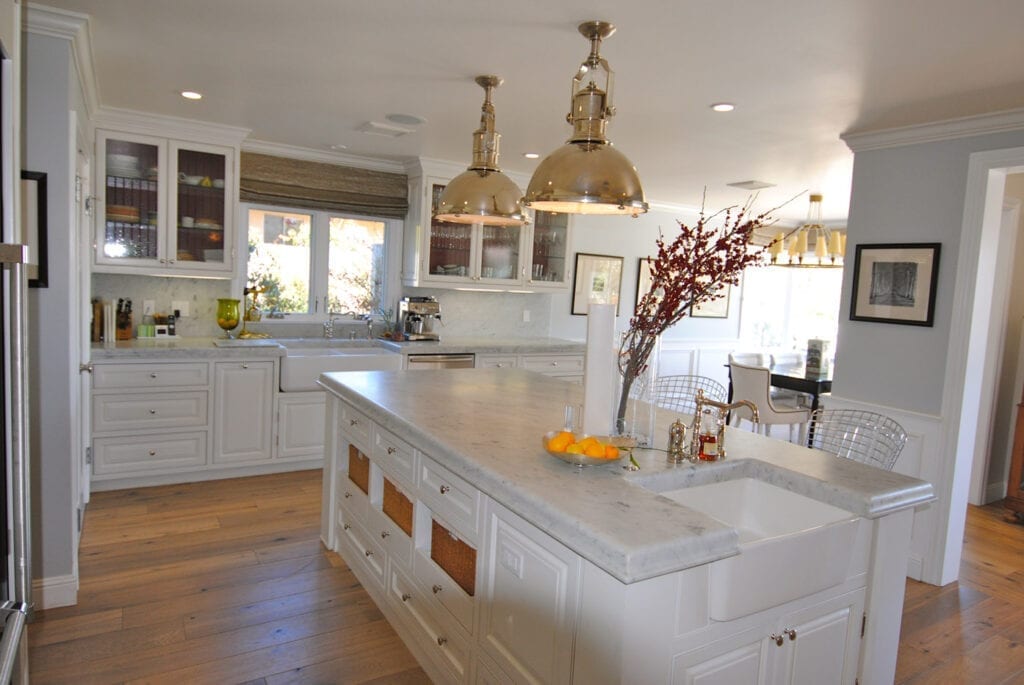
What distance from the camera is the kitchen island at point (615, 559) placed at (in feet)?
4.69

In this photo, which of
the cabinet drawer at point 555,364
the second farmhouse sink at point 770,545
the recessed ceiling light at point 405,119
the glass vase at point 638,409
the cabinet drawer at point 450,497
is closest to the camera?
the second farmhouse sink at point 770,545

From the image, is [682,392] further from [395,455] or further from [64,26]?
[64,26]

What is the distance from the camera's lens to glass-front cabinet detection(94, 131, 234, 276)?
4129mm

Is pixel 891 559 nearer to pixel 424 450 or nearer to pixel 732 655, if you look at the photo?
pixel 732 655

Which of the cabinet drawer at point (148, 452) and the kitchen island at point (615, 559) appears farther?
the cabinet drawer at point (148, 452)

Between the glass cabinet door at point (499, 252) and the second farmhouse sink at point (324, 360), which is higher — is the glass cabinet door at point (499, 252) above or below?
above

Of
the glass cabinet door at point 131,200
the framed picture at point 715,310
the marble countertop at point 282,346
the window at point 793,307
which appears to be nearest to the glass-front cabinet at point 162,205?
the glass cabinet door at point 131,200

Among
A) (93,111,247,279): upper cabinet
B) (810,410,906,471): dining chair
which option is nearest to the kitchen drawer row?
(810,410,906,471): dining chair

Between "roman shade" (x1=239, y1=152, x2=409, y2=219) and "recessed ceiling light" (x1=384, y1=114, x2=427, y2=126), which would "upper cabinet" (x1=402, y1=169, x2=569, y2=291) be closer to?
"roman shade" (x1=239, y1=152, x2=409, y2=219)

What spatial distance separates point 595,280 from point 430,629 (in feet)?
15.9

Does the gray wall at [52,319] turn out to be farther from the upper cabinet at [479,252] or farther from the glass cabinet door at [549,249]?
the glass cabinet door at [549,249]

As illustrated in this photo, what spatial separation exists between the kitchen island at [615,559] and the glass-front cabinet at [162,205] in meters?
2.35

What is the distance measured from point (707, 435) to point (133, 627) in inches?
A: 91.0

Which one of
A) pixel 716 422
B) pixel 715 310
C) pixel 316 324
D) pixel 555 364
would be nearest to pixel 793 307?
pixel 715 310
